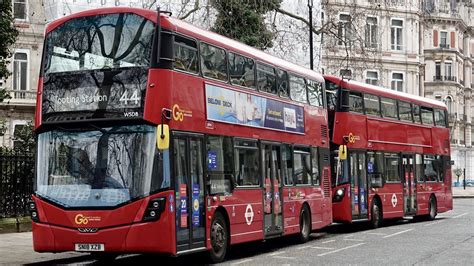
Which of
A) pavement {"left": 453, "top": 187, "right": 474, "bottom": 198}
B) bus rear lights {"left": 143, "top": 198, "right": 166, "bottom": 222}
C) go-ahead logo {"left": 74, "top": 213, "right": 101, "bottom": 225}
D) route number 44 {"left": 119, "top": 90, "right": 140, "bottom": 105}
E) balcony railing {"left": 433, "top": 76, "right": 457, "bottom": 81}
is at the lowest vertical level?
pavement {"left": 453, "top": 187, "right": 474, "bottom": 198}

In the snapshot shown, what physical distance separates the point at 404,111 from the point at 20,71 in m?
23.6

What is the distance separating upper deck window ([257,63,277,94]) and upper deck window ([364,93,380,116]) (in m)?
7.45

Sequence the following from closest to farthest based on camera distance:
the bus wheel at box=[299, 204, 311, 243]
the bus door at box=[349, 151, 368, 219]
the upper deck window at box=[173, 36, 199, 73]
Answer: the upper deck window at box=[173, 36, 199, 73] → the bus wheel at box=[299, 204, 311, 243] → the bus door at box=[349, 151, 368, 219]

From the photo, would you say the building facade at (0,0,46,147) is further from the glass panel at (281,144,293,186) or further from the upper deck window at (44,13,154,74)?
the upper deck window at (44,13,154,74)

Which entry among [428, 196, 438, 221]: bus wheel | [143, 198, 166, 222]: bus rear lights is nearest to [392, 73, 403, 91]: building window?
[428, 196, 438, 221]: bus wheel

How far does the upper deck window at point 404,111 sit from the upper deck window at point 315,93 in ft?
20.8

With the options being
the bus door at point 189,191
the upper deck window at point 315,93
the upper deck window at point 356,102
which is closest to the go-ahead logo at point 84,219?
the bus door at point 189,191

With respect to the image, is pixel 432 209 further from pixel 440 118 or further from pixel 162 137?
pixel 162 137

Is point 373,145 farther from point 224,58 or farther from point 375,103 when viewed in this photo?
point 224,58

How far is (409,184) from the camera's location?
93.1 feet

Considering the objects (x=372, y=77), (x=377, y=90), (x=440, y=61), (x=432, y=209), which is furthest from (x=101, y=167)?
(x=440, y=61)

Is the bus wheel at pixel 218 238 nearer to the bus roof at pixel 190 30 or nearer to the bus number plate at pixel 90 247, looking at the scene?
the bus number plate at pixel 90 247

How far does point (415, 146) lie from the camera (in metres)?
29.0

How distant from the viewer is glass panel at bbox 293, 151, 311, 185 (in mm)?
20125
